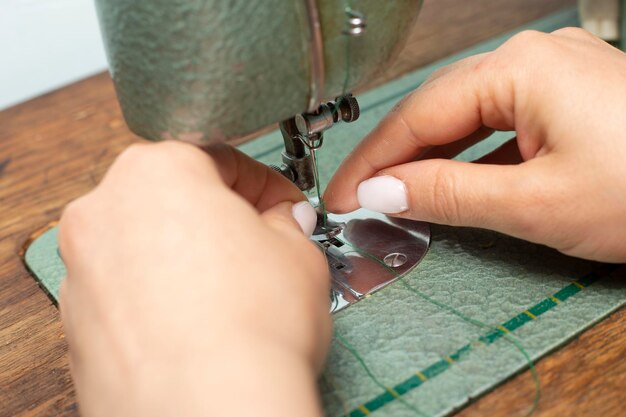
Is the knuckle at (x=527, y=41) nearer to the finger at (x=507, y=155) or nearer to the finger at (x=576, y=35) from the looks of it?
the finger at (x=576, y=35)

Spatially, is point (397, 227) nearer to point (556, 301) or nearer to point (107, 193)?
point (556, 301)

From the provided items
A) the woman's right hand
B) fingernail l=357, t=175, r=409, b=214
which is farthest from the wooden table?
fingernail l=357, t=175, r=409, b=214

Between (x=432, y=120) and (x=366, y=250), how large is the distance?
0.17m

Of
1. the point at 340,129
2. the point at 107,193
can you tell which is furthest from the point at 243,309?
the point at 340,129

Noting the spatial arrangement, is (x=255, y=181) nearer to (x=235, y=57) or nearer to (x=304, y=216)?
(x=304, y=216)

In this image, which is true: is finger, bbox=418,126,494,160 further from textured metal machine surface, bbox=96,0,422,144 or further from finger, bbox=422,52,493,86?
textured metal machine surface, bbox=96,0,422,144

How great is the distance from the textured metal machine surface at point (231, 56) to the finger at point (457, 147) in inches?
10.1

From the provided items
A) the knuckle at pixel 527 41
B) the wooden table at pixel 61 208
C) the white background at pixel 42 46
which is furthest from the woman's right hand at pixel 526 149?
the white background at pixel 42 46

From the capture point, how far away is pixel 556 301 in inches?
28.1

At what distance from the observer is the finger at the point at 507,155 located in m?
0.85

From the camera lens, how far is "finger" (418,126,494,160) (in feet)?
2.92

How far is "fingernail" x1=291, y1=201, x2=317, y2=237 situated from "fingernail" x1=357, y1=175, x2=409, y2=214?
83 millimetres

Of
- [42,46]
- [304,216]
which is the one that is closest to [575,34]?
[304,216]

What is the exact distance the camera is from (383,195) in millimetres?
786
